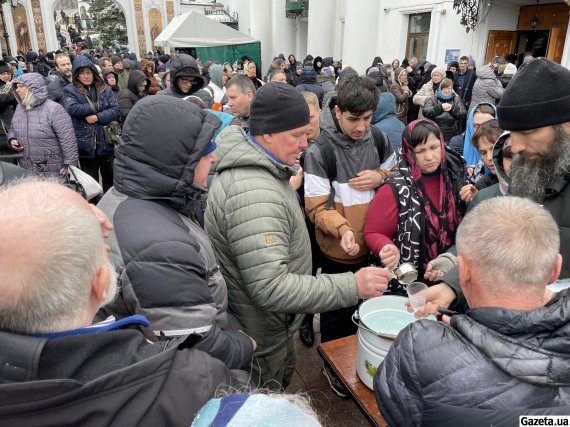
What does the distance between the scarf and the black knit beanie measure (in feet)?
2.03

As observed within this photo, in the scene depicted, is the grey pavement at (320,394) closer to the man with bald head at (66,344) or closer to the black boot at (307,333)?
the black boot at (307,333)

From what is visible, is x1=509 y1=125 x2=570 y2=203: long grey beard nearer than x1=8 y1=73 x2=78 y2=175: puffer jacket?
Yes

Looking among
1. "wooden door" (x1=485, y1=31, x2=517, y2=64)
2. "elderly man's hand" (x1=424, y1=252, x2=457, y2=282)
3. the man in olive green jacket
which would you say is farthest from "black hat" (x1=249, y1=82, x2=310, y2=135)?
"wooden door" (x1=485, y1=31, x2=517, y2=64)

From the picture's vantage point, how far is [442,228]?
2518 mm

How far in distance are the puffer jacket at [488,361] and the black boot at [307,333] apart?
2.28 metres

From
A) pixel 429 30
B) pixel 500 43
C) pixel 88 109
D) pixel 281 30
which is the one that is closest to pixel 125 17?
pixel 281 30

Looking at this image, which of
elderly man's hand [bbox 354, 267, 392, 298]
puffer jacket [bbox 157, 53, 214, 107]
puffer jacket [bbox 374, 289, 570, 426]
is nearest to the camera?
puffer jacket [bbox 374, 289, 570, 426]

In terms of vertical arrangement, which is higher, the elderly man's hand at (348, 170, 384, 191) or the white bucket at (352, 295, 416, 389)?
the elderly man's hand at (348, 170, 384, 191)

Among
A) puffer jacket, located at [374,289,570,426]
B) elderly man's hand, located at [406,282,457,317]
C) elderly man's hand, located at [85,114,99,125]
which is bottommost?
elderly man's hand, located at [406,282,457,317]

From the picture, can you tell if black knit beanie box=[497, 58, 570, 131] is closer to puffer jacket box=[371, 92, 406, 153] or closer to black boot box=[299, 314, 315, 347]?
black boot box=[299, 314, 315, 347]

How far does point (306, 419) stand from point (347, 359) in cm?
137

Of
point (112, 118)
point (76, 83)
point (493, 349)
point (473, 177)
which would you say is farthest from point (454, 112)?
point (493, 349)

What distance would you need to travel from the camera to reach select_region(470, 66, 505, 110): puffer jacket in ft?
25.4

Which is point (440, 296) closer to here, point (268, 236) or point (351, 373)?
point (351, 373)
